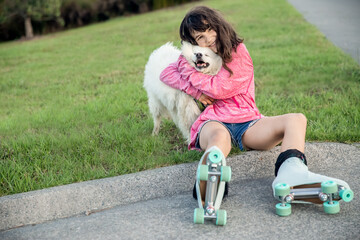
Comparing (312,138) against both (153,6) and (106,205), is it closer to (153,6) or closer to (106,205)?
(106,205)

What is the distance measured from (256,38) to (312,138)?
5798mm

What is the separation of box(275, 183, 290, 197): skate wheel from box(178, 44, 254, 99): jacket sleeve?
0.92 m

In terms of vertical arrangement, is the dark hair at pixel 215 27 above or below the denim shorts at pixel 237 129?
above

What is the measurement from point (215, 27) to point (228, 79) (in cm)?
38

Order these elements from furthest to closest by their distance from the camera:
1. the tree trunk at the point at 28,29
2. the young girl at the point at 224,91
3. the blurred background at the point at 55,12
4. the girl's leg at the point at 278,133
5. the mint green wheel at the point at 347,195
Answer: the tree trunk at the point at 28,29 → the blurred background at the point at 55,12 → the young girl at the point at 224,91 → the girl's leg at the point at 278,133 → the mint green wheel at the point at 347,195

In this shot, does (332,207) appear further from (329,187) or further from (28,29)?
(28,29)

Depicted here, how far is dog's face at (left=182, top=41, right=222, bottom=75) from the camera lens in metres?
3.03

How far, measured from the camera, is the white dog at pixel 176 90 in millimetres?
3061

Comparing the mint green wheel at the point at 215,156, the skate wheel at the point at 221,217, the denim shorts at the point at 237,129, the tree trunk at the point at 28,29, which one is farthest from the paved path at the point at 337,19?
the tree trunk at the point at 28,29

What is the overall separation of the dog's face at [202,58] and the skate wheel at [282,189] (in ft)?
3.56

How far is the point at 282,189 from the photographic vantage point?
2.32 metres

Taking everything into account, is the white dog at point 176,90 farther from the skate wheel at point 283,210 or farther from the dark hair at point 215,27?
the skate wheel at point 283,210

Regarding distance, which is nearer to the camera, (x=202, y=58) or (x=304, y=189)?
(x=304, y=189)

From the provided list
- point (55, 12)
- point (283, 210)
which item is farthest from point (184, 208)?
point (55, 12)
